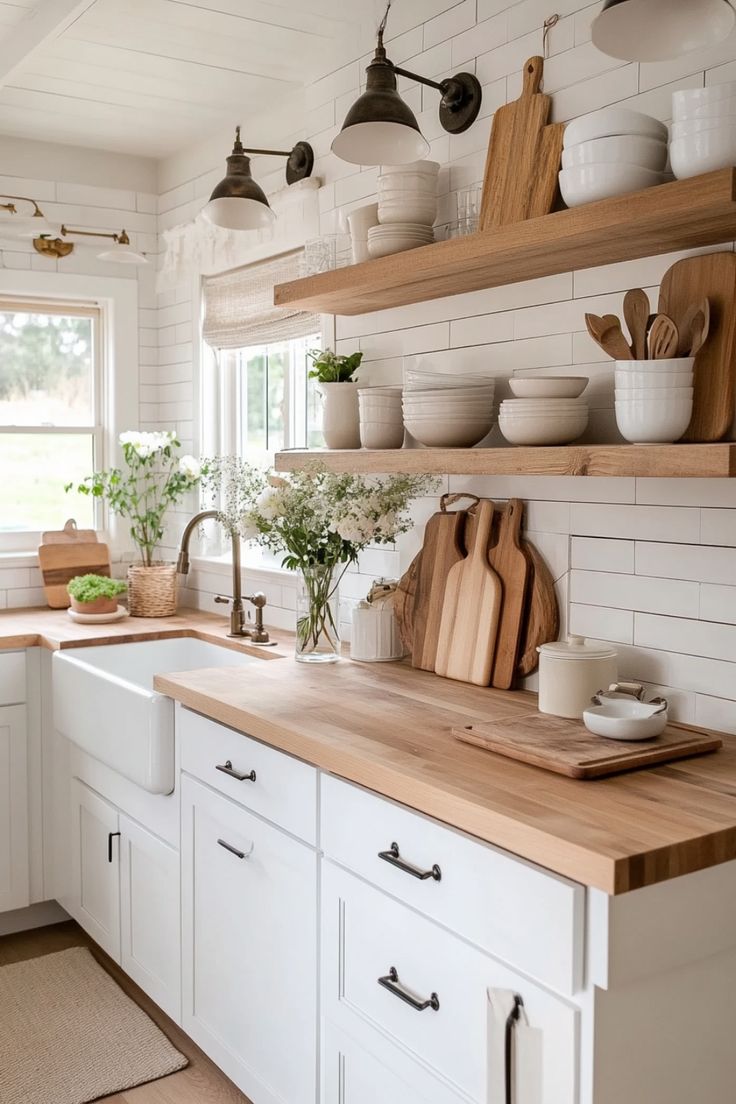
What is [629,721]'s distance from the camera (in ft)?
6.08

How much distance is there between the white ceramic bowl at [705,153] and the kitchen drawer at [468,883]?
1.17m

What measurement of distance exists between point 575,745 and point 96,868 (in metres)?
1.83

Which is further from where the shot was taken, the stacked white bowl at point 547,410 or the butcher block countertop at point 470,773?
the stacked white bowl at point 547,410

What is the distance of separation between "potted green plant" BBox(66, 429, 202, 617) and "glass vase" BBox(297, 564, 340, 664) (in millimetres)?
1153

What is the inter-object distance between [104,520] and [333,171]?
1792 millimetres

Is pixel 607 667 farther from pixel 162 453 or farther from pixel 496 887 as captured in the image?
pixel 162 453

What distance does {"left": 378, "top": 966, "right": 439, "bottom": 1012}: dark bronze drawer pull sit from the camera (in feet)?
5.65

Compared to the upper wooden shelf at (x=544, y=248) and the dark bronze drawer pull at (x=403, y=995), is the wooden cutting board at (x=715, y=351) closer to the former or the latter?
the upper wooden shelf at (x=544, y=248)

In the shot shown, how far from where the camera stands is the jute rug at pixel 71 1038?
2600 mm

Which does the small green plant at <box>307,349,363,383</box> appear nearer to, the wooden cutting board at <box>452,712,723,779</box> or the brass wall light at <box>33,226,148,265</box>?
the wooden cutting board at <box>452,712,723,779</box>

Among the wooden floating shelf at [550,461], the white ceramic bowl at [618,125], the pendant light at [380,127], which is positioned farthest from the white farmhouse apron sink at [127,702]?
the white ceramic bowl at [618,125]

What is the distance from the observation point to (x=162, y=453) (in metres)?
4.21

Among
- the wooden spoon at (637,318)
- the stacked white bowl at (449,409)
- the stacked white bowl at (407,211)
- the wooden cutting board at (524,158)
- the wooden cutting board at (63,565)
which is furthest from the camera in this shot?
the wooden cutting board at (63,565)

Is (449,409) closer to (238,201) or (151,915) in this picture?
(238,201)
